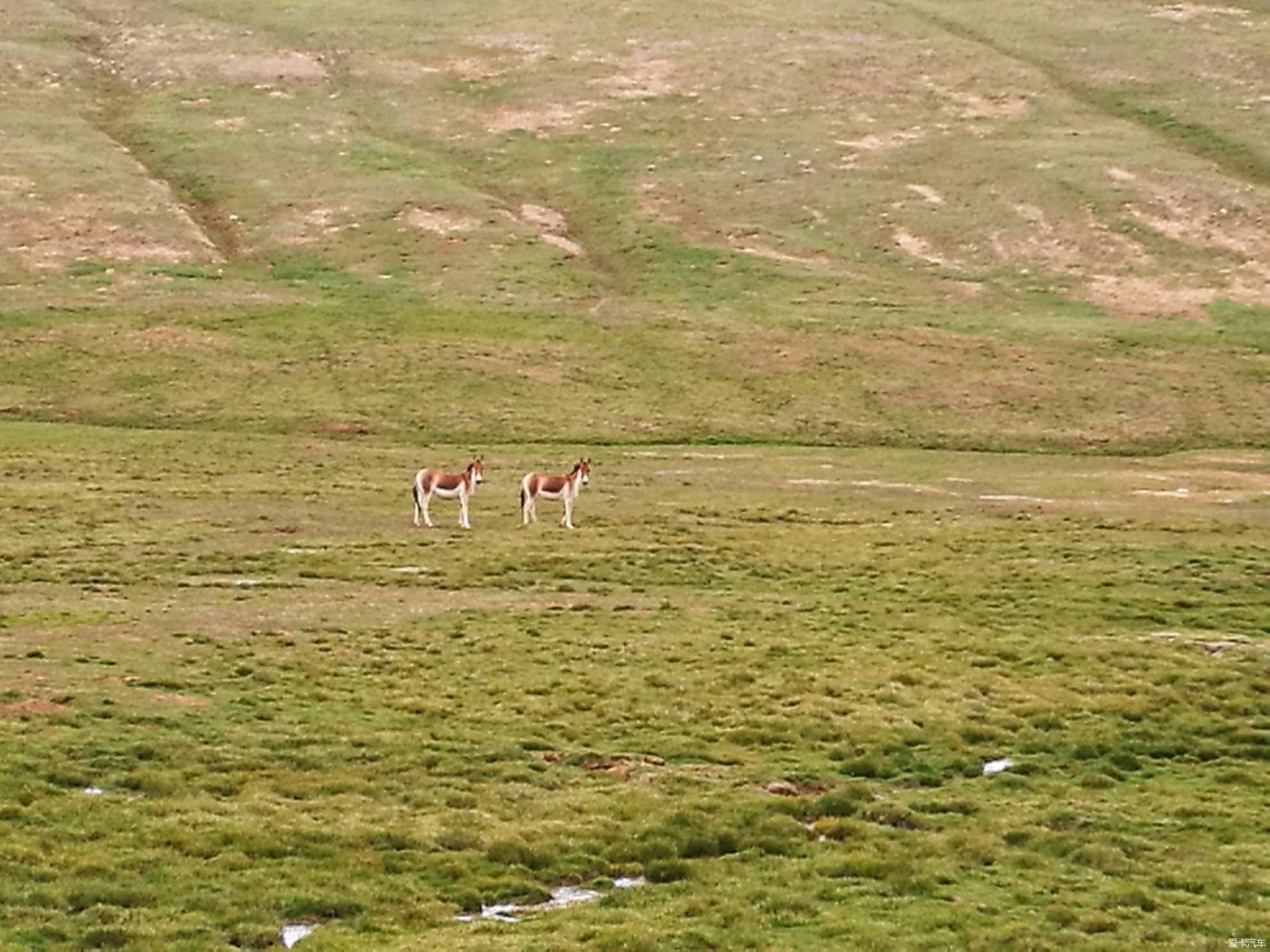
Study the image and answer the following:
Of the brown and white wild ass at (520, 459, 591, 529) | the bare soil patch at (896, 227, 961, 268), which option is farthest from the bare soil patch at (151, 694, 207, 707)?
the bare soil patch at (896, 227, 961, 268)

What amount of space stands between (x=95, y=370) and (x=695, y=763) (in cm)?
5747

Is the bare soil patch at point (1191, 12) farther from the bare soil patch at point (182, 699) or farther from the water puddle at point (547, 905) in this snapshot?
the water puddle at point (547, 905)

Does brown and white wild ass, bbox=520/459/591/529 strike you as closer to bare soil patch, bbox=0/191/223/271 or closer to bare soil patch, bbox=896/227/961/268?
bare soil patch, bbox=0/191/223/271

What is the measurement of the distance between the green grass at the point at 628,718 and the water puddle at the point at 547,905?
25 cm

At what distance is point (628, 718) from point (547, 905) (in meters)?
9.44

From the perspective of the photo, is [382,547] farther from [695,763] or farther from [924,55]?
[924,55]

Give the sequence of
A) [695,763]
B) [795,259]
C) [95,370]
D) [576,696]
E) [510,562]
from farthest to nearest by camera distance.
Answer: [795,259] < [95,370] < [510,562] < [576,696] < [695,763]

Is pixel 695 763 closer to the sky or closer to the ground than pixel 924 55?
closer to the ground

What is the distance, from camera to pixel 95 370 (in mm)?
76938

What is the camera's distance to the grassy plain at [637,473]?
888 inches

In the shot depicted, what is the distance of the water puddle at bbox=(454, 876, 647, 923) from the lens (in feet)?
67.5

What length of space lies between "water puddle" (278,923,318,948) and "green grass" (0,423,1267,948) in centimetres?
21

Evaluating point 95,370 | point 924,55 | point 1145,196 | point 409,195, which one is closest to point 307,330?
point 95,370

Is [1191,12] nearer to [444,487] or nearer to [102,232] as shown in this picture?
[102,232]
